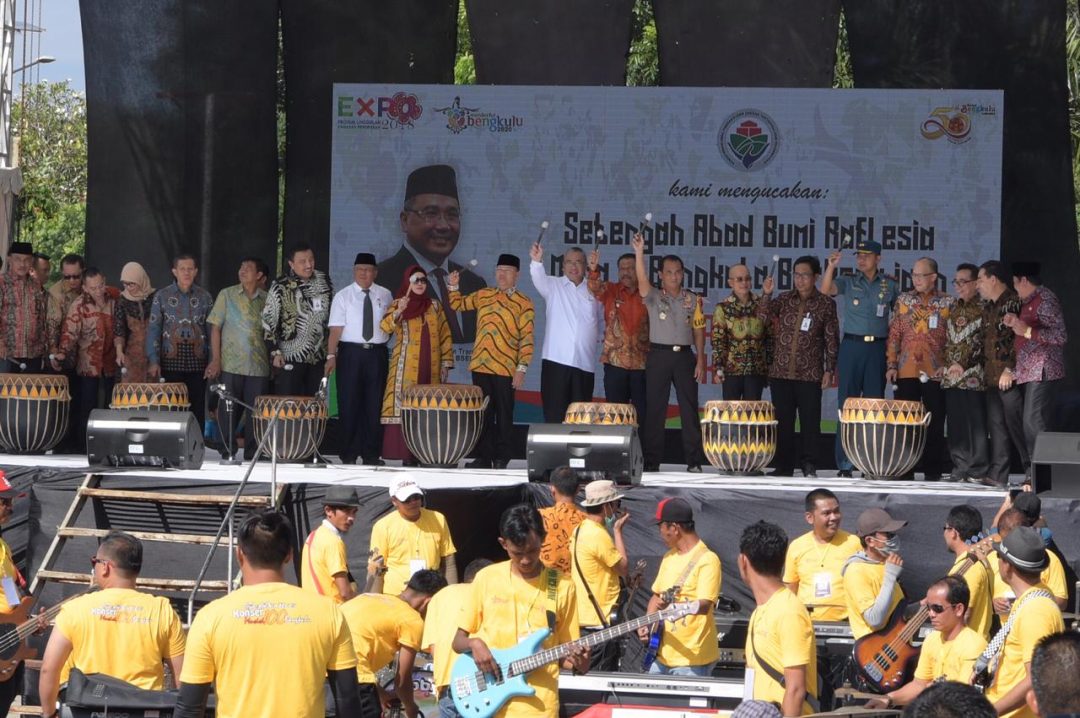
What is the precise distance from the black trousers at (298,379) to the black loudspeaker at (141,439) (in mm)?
1548

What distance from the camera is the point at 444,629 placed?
19.7ft

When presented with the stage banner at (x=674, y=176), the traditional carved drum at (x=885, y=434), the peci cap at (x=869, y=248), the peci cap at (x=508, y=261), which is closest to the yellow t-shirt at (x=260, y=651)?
the traditional carved drum at (x=885, y=434)

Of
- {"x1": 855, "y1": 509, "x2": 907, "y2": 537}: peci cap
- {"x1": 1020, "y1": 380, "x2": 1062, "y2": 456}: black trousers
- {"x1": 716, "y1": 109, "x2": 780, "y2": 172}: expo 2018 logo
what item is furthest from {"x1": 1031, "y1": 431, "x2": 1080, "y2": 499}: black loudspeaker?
{"x1": 716, "y1": 109, "x2": 780, "y2": 172}: expo 2018 logo

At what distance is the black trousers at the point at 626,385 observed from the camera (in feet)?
34.8

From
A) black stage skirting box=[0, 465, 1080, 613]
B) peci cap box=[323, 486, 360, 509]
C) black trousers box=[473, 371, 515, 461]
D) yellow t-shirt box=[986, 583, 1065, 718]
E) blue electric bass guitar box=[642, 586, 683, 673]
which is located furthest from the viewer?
black trousers box=[473, 371, 515, 461]

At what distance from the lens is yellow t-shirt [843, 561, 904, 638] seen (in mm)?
7078

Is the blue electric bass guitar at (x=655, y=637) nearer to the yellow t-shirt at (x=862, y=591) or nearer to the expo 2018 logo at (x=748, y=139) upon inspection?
the yellow t-shirt at (x=862, y=591)

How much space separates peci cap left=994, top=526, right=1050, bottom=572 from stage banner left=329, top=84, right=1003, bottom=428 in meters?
6.26

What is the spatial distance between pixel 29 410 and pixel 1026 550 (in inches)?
257

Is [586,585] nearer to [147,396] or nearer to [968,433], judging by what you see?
[968,433]

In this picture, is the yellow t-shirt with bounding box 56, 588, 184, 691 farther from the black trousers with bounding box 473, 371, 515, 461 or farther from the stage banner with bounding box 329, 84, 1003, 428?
the stage banner with bounding box 329, 84, 1003, 428

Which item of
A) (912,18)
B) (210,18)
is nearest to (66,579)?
(210,18)

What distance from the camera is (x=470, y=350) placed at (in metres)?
12.1

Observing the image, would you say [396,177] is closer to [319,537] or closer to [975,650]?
[319,537]
